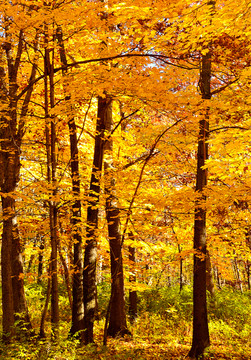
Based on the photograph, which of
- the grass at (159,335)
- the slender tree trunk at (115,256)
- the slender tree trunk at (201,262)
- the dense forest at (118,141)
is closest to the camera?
the dense forest at (118,141)

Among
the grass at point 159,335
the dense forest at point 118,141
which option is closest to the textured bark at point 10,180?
the dense forest at point 118,141

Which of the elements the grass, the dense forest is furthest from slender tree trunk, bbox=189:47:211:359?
the grass

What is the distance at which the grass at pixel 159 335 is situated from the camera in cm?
528

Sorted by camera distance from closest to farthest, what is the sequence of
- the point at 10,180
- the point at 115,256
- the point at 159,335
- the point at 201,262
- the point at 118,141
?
the point at 10,180 → the point at 201,262 → the point at 115,256 → the point at 118,141 → the point at 159,335

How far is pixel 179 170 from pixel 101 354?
543 cm

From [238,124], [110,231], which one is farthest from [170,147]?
[110,231]

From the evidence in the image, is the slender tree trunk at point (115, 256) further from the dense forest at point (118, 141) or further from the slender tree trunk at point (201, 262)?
the slender tree trunk at point (201, 262)

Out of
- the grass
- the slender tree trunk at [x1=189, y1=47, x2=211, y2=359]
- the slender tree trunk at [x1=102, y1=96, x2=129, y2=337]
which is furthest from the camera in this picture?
the slender tree trunk at [x1=102, y1=96, x2=129, y2=337]

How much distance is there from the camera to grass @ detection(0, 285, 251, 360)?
208 inches

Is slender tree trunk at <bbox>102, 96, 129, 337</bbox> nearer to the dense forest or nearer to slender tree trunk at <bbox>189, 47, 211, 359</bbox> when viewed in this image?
the dense forest

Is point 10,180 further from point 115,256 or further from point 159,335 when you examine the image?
point 159,335

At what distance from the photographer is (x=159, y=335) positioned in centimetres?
995

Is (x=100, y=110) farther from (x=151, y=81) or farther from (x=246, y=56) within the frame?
(x=246, y=56)

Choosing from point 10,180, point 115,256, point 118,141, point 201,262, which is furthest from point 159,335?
point 10,180
